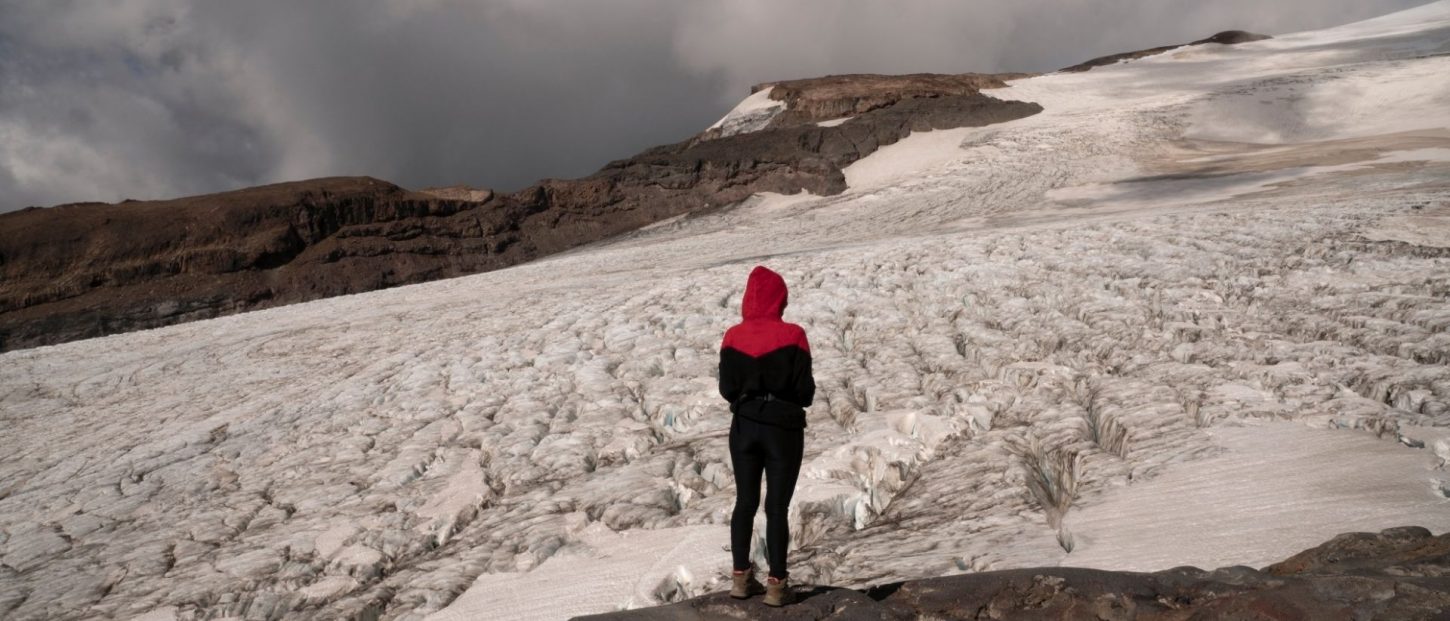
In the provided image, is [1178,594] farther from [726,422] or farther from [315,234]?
[315,234]

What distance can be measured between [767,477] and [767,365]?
483 mm

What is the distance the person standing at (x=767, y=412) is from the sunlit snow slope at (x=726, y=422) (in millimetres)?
1051

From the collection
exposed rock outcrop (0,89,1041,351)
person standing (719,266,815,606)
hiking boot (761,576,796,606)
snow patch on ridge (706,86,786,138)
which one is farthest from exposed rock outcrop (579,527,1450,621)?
snow patch on ridge (706,86,786,138)

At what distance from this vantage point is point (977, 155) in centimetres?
3070

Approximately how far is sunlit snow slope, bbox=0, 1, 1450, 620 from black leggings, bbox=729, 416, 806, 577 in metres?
1.05

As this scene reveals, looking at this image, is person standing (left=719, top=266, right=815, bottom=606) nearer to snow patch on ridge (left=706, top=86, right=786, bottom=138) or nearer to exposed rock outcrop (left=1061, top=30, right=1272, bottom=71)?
snow patch on ridge (left=706, top=86, right=786, bottom=138)

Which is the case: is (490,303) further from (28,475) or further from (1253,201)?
(1253,201)

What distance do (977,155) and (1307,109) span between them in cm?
1183

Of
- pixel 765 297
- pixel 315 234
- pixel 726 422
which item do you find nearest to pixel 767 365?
pixel 765 297

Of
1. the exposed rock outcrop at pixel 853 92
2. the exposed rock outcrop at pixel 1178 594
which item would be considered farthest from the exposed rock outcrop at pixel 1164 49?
the exposed rock outcrop at pixel 1178 594

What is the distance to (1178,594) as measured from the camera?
3412 mm

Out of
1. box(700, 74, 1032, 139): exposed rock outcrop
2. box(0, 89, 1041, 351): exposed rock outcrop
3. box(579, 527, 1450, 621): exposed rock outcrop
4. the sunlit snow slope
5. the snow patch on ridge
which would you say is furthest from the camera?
the snow patch on ridge

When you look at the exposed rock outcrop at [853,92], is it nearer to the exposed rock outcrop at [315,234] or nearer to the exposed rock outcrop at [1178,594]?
the exposed rock outcrop at [315,234]

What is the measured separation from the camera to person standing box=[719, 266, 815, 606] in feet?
12.5
